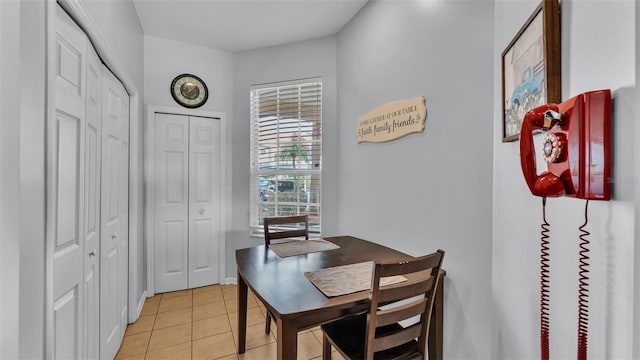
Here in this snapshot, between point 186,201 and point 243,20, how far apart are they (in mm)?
2050

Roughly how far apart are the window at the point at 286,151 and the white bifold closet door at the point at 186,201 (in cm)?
49

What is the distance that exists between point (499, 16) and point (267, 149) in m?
2.55

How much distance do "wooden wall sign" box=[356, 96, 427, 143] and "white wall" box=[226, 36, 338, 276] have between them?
591 mm

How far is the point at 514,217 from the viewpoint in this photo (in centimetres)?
100

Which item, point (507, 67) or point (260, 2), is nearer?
point (507, 67)

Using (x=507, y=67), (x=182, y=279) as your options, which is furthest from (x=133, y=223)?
(x=507, y=67)

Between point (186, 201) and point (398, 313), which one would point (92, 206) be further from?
point (398, 313)

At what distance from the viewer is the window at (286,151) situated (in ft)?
10.1

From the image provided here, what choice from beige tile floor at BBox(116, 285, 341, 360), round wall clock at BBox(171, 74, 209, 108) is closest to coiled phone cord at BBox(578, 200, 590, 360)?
beige tile floor at BBox(116, 285, 341, 360)

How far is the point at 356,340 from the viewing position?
54.6 inches

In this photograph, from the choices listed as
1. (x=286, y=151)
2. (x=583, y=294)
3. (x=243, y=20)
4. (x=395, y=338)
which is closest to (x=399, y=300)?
(x=395, y=338)

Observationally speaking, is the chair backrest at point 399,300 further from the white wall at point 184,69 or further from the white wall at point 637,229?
the white wall at point 184,69

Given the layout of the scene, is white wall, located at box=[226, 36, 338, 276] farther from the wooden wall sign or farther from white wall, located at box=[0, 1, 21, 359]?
white wall, located at box=[0, 1, 21, 359]

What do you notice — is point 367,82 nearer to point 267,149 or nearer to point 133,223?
point 267,149
